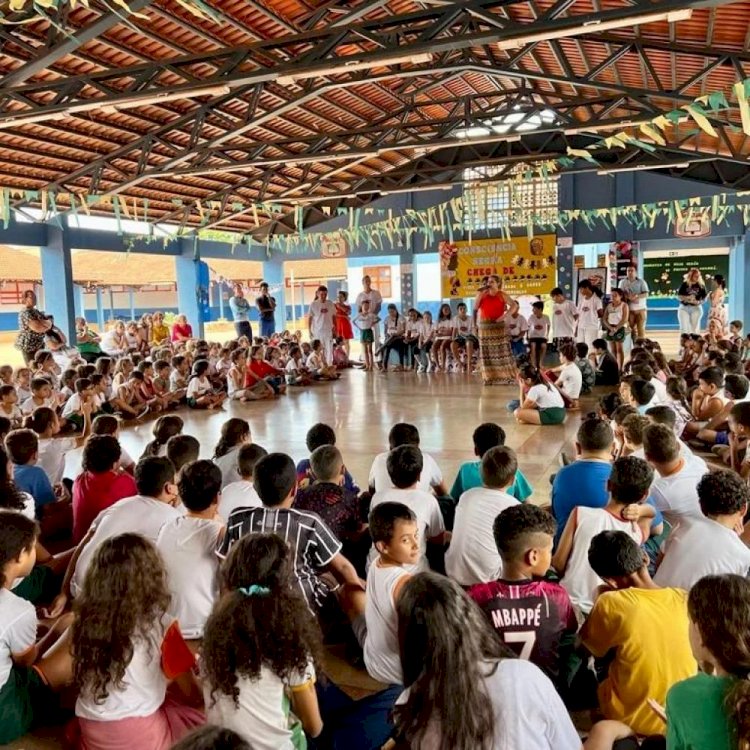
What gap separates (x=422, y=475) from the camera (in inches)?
135

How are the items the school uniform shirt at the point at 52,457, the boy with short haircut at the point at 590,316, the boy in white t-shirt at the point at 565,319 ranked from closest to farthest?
1. the school uniform shirt at the point at 52,457
2. the boy with short haircut at the point at 590,316
3. the boy in white t-shirt at the point at 565,319

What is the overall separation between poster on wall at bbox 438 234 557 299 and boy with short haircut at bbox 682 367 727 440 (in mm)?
9625

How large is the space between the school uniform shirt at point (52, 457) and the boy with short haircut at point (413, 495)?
8.12 feet

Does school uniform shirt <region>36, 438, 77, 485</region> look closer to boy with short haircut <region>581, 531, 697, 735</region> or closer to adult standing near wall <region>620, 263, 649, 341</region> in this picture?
boy with short haircut <region>581, 531, 697, 735</region>

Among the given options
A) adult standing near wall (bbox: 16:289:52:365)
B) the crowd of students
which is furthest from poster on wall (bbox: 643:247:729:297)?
the crowd of students

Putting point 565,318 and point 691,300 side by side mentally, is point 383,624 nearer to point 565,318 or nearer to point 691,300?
point 565,318

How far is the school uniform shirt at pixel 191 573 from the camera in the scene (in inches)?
91.5

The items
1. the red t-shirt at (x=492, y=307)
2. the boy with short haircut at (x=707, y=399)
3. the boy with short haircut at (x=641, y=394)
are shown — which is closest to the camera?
the boy with short haircut at (x=641, y=394)

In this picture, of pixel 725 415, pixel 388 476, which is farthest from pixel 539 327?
pixel 388 476

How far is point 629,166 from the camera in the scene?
12000 millimetres

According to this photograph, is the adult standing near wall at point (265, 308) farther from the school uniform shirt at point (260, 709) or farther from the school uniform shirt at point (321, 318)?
the school uniform shirt at point (260, 709)

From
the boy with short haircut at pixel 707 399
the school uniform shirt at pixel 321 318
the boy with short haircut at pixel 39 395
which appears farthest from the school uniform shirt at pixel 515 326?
the boy with short haircut at pixel 39 395

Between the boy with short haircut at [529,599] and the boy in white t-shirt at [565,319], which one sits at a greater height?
the boy in white t-shirt at [565,319]

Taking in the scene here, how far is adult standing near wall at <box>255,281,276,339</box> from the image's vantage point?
1248 centimetres
